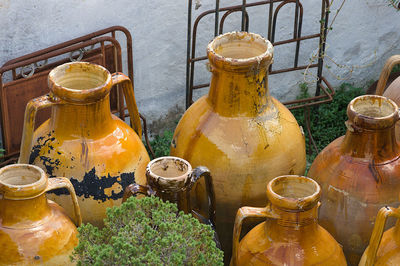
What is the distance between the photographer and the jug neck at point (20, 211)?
1.68 metres

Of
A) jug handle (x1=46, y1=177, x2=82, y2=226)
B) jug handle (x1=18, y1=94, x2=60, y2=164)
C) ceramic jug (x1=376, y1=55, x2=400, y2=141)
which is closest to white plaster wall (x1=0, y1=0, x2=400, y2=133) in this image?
ceramic jug (x1=376, y1=55, x2=400, y2=141)

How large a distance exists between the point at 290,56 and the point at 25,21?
166cm

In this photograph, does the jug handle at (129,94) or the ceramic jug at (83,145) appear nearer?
the ceramic jug at (83,145)

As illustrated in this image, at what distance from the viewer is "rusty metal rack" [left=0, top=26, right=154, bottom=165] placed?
111 inches

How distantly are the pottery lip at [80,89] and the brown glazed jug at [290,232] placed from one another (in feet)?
1.85

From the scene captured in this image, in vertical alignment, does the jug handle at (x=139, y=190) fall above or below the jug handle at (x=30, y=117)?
below

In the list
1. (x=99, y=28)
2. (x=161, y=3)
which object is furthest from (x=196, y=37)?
(x=99, y=28)

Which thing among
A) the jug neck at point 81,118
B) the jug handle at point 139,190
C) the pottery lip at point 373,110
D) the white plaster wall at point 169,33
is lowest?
the white plaster wall at point 169,33

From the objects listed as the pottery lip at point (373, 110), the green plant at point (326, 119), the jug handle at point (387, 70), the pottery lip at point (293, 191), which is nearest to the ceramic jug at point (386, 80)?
the jug handle at point (387, 70)

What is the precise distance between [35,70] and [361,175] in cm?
172

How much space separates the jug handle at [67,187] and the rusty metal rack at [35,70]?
3.57ft

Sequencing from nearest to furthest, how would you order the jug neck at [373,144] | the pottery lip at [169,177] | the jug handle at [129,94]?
the pottery lip at [169,177] < the jug neck at [373,144] < the jug handle at [129,94]

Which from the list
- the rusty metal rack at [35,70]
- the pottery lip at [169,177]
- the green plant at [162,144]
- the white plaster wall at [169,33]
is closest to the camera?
the pottery lip at [169,177]

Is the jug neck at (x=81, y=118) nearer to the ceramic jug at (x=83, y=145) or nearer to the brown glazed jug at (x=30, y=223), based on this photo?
the ceramic jug at (x=83, y=145)
